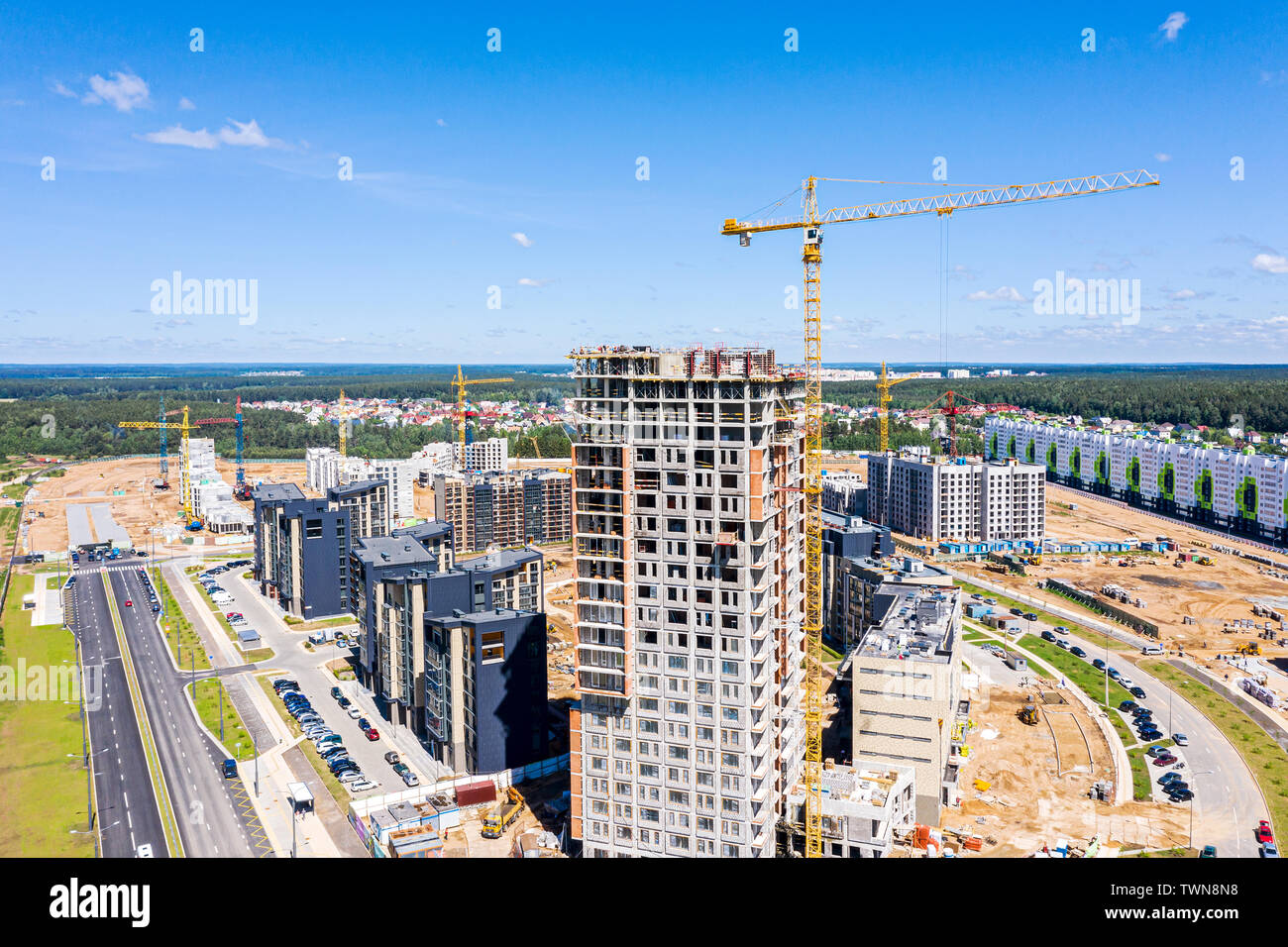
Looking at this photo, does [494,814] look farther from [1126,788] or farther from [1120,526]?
[1120,526]

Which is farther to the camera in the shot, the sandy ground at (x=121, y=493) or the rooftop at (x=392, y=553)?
the sandy ground at (x=121, y=493)

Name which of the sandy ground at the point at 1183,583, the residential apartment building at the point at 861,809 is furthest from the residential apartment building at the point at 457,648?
the sandy ground at the point at 1183,583

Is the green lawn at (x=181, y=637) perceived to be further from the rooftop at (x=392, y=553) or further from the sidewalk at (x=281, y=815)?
the sidewalk at (x=281, y=815)

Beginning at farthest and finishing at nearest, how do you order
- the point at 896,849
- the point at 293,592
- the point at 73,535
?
1. the point at 73,535
2. the point at 293,592
3. the point at 896,849

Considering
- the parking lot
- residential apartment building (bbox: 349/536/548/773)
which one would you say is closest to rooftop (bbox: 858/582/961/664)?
residential apartment building (bbox: 349/536/548/773)

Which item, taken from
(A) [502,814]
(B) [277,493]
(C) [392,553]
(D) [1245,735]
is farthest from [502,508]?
(D) [1245,735]
